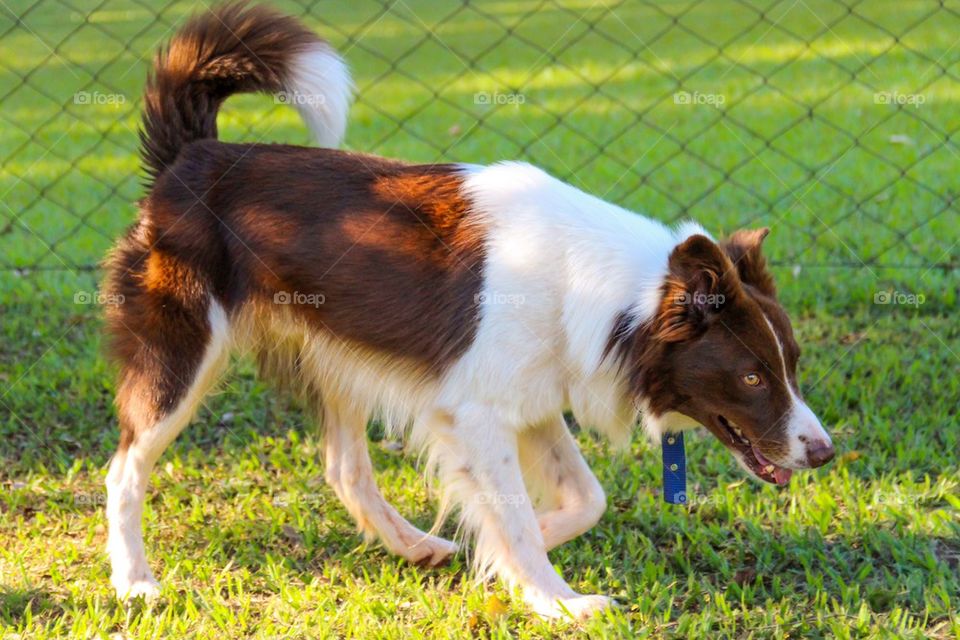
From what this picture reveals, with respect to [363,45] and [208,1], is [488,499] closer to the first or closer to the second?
[208,1]

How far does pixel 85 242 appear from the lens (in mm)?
6605

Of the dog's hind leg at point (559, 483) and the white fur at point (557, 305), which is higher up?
the white fur at point (557, 305)

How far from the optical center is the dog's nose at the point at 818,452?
3244 mm

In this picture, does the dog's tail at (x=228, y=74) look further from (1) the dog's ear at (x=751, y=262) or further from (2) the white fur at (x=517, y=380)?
(1) the dog's ear at (x=751, y=262)

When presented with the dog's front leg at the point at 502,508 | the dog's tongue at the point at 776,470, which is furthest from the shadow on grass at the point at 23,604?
the dog's tongue at the point at 776,470

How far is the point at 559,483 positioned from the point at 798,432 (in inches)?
32.0

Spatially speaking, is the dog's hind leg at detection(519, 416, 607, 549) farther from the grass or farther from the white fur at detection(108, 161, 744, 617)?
the grass

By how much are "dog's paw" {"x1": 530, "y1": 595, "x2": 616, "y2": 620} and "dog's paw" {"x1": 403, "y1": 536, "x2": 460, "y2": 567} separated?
1.62 feet

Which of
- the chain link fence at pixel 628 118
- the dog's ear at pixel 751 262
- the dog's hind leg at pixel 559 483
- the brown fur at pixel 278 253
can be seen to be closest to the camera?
the dog's ear at pixel 751 262

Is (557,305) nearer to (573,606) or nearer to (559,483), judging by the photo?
(559,483)

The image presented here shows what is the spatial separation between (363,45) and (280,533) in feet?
25.9

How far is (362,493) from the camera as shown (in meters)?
3.97

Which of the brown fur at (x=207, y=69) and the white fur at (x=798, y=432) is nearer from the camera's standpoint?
the white fur at (x=798, y=432)

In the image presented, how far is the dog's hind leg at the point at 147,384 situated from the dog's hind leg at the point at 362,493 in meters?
0.52
